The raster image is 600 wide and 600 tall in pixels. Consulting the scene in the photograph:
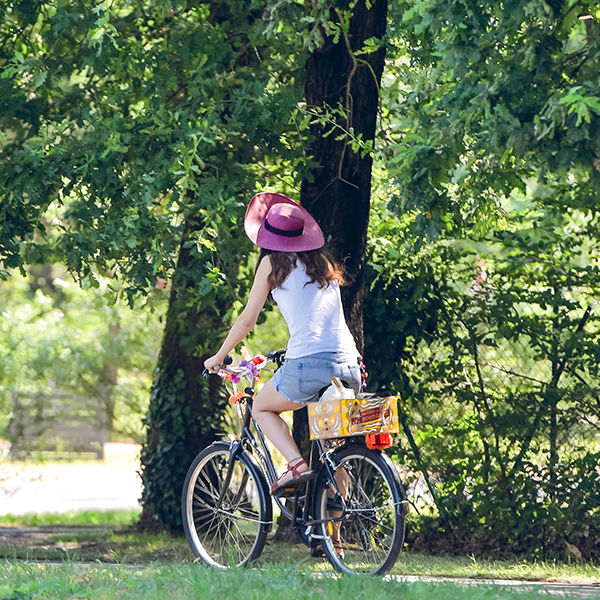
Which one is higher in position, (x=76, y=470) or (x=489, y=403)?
(x=489, y=403)

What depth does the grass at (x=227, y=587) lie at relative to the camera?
4.06 meters

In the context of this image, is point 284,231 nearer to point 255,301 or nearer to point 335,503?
point 255,301

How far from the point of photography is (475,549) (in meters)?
6.67

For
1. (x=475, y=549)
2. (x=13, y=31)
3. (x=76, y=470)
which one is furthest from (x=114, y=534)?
(x=76, y=470)

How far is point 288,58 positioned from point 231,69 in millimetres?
491

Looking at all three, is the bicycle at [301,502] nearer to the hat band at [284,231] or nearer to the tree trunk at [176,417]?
the hat band at [284,231]

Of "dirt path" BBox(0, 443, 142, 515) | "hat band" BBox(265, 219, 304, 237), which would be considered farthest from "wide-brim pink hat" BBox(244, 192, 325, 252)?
"dirt path" BBox(0, 443, 142, 515)

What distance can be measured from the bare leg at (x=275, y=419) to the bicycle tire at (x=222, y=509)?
33cm

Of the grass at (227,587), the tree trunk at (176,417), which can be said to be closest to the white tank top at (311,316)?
the grass at (227,587)

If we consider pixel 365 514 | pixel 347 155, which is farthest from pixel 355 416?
pixel 347 155

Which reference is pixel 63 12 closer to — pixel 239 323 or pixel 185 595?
pixel 239 323

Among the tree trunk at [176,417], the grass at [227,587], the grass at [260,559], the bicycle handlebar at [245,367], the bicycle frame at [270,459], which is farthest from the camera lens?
the tree trunk at [176,417]

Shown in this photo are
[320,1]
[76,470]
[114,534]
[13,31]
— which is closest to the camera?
[320,1]

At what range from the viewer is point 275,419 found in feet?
16.3
